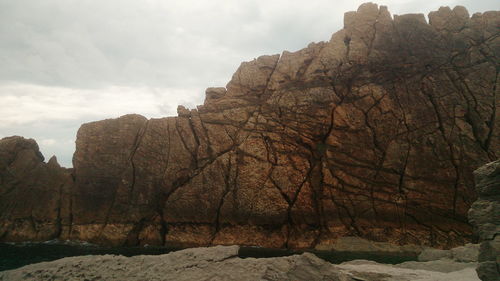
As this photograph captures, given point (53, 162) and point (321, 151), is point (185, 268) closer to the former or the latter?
point (321, 151)

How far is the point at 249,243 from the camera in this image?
36594 mm

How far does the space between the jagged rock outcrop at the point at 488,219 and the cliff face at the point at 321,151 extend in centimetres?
2467

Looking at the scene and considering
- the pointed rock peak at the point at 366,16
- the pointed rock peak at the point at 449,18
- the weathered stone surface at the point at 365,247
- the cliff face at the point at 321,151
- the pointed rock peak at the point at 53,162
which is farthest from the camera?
the pointed rock peak at the point at 366,16

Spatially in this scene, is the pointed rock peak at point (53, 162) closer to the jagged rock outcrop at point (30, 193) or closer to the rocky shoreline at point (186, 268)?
the jagged rock outcrop at point (30, 193)

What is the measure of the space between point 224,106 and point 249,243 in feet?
54.1

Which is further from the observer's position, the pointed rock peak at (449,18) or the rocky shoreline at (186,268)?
the pointed rock peak at (449,18)

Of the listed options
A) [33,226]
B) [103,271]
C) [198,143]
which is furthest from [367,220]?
[33,226]

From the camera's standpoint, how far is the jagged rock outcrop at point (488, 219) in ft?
35.0

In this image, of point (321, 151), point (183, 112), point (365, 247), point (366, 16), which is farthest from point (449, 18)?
point (183, 112)

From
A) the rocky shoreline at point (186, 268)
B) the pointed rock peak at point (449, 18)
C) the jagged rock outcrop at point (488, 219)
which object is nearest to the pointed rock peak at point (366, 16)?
the pointed rock peak at point (449, 18)

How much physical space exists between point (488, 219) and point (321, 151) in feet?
93.0

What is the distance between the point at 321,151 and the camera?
39.5m

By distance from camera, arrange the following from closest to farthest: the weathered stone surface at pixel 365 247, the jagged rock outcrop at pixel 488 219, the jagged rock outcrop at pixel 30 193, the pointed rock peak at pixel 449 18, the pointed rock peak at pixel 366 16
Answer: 1. the jagged rock outcrop at pixel 488 219
2. the weathered stone surface at pixel 365 247
3. the jagged rock outcrop at pixel 30 193
4. the pointed rock peak at pixel 449 18
5. the pointed rock peak at pixel 366 16

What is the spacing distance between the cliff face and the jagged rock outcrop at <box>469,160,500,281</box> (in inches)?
971
